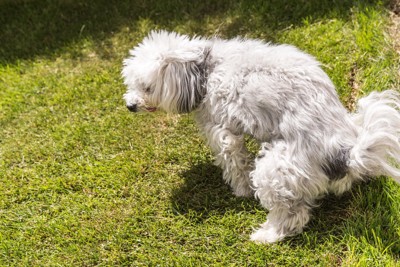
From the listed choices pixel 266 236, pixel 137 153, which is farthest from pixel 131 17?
pixel 266 236

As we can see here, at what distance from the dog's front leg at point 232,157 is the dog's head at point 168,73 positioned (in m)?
0.28

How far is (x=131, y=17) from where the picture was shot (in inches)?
228

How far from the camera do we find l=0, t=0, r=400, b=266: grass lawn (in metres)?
3.51

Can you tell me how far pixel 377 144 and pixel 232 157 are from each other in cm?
102

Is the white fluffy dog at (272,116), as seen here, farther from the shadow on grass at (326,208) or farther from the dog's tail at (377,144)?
the shadow on grass at (326,208)

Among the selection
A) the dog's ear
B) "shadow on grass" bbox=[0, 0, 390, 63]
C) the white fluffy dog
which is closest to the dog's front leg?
the white fluffy dog

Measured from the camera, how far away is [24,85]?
5.32 m

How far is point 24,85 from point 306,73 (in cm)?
327

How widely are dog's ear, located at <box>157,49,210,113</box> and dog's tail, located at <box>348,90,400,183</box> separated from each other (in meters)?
1.15

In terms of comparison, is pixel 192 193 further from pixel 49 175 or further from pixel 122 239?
pixel 49 175

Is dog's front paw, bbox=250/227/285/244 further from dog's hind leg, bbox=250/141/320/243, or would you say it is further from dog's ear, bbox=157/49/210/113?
dog's ear, bbox=157/49/210/113

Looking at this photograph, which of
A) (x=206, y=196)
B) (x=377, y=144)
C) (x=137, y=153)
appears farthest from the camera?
(x=137, y=153)

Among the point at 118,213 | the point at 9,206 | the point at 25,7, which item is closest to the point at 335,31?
the point at 118,213

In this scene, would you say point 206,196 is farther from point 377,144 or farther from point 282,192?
point 377,144
